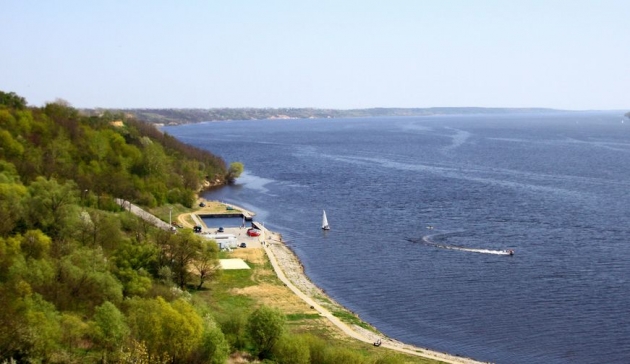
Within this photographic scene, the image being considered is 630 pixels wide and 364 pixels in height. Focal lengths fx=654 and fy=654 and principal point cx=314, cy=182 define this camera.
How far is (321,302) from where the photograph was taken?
189ft

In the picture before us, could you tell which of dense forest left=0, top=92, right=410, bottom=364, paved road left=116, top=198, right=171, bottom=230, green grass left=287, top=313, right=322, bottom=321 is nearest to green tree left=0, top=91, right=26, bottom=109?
dense forest left=0, top=92, right=410, bottom=364

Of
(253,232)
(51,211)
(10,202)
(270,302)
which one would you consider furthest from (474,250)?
(10,202)

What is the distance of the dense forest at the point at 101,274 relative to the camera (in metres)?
35.6

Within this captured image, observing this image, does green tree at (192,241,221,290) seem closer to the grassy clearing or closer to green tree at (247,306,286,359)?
the grassy clearing

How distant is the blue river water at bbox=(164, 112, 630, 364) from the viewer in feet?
169

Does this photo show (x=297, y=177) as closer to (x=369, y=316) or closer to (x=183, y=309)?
(x=369, y=316)

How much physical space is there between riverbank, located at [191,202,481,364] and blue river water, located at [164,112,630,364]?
1.52m

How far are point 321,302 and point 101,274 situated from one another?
64.9 ft

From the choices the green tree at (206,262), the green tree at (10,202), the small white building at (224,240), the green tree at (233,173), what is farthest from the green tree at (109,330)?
the green tree at (233,173)

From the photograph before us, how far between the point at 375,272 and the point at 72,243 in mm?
29996

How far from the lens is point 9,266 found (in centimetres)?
4275

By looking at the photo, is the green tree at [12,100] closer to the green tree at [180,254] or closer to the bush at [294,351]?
the green tree at [180,254]

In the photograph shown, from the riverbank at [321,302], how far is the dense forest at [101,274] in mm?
6429

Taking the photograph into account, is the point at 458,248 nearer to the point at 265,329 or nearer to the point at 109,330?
the point at 265,329
